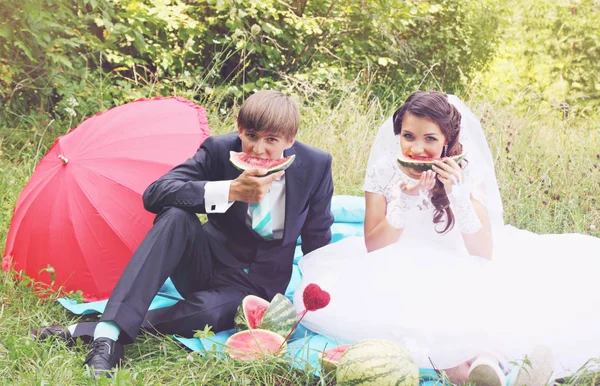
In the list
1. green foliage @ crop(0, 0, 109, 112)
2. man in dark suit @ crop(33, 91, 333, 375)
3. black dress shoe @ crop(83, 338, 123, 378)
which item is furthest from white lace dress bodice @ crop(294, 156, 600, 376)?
green foliage @ crop(0, 0, 109, 112)

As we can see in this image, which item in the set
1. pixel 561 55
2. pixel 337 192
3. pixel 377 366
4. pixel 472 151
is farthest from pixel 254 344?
pixel 561 55

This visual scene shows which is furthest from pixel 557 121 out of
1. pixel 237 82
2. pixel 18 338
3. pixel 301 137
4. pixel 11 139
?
pixel 18 338

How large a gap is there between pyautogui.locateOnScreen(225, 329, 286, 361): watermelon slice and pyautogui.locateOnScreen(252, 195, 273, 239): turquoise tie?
60cm

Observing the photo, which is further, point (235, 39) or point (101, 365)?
point (235, 39)

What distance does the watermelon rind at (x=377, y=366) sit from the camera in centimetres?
273

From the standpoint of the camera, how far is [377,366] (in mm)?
2734

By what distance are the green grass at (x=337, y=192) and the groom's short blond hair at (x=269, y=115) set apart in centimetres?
119

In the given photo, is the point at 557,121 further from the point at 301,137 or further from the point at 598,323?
the point at 598,323

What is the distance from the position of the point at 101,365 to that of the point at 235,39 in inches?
182

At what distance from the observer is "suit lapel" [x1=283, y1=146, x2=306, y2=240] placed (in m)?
3.65

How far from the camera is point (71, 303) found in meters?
3.83

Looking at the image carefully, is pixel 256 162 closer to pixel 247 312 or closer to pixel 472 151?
pixel 247 312

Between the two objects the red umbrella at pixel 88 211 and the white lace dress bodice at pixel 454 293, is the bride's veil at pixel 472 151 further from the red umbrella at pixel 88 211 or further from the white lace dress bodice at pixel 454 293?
the red umbrella at pixel 88 211

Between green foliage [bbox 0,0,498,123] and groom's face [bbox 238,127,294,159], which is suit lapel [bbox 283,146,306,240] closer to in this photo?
groom's face [bbox 238,127,294,159]
